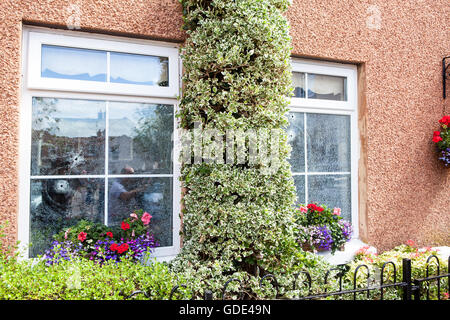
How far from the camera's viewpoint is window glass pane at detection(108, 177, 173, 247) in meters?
3.33

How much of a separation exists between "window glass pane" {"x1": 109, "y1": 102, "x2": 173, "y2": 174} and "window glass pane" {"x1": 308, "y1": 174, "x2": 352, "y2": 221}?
1689 mm

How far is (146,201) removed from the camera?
3426mm

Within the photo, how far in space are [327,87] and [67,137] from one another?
289cm

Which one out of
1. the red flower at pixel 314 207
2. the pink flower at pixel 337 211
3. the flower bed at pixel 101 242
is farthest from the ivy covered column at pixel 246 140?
the pink flower at pixel 337 211

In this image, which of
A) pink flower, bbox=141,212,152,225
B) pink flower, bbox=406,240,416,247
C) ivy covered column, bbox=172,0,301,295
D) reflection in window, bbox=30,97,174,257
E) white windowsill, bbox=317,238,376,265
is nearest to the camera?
ivy covered column, bbox=172,0,301,295

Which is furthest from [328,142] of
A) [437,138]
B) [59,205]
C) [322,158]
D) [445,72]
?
[59,205]

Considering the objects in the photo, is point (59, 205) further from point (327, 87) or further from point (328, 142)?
point (327, 87)

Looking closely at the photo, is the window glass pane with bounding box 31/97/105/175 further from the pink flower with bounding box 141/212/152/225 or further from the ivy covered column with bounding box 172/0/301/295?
the ivy covered column with bounding box 172/0/301/295

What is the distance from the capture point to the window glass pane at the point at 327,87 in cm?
409

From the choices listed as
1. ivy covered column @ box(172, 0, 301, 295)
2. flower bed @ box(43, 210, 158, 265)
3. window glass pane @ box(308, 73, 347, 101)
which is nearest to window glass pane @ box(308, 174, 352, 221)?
window glass pane @ box(308, 73, 347, 101)

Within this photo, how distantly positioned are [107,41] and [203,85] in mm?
1106

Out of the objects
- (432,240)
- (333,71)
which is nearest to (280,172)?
(333,71)

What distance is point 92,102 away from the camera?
10.8ft
